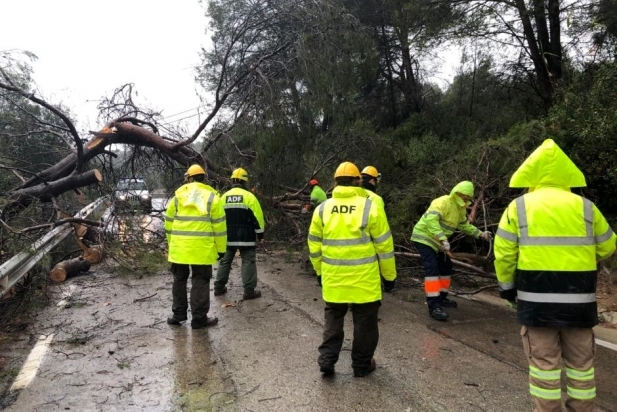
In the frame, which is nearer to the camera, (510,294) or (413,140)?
(510,294)

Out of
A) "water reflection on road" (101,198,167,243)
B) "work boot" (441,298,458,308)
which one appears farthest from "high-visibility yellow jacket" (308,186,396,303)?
"water reflection on road" (101,198,167,243)

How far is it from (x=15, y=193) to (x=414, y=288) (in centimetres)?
608

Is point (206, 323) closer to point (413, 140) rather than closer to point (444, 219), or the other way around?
point (444, 219)

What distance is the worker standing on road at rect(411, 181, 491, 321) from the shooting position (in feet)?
16.4

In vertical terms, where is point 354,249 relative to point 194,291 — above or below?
above

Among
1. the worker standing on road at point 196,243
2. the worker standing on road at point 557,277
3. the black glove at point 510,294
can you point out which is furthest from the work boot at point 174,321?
the worker standing on road at point 557,277

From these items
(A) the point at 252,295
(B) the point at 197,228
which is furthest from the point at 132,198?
(B) the point at 197,228

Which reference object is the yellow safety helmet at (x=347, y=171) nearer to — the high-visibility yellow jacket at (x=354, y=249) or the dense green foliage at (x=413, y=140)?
the high-visibility yellow jacket at (x=354, y=249)

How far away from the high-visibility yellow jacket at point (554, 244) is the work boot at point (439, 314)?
2.29 m

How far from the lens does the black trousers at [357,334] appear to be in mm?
3465

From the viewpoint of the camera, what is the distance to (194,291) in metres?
4.84

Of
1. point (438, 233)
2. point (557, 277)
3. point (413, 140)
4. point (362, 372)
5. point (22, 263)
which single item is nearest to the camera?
point (557, 277)

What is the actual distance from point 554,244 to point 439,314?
8.41 ft

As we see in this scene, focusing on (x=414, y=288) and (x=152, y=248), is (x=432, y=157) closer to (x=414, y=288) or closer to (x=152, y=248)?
(x=414, y=288)
